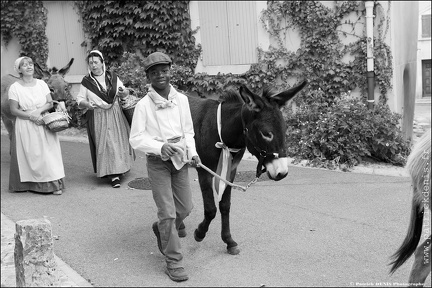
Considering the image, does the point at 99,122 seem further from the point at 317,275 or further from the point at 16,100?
the point at 317,275

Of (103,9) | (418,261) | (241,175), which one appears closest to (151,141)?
(418,261)

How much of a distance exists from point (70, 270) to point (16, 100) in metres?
3.49

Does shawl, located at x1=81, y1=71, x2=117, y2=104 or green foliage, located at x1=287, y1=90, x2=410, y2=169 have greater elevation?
shawl, located at x1=81, y1=71, x2=117, y2=104

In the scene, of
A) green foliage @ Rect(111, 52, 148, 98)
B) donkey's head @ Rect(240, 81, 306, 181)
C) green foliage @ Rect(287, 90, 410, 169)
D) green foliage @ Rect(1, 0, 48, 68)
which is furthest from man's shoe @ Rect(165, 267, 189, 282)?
green foliage @ Rect(1, 0, 48, 68)

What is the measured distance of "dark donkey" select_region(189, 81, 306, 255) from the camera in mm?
4359

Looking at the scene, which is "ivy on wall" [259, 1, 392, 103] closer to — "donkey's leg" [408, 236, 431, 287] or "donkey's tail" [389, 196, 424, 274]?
"donkey's tail" [389, 196, 424, 274]

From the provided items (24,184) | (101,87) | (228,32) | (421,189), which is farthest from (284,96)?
(228,32)

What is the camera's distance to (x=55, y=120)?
292 inches

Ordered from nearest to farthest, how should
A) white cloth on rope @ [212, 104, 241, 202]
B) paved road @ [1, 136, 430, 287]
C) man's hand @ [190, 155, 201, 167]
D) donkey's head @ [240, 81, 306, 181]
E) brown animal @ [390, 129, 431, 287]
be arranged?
brown animal @ [390, 129, 431, 287] < donkey's head @ [240, 81, 306, 181] < man's hand @ [190, 155, 201, 167] < paved road @ [1, 136, 430, 287] < white cloth on rope @ [212, 104, 241, 202]

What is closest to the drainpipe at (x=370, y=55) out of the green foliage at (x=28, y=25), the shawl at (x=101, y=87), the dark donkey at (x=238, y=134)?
the shawl at (x=101, y=87)

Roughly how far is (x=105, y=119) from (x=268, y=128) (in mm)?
4164

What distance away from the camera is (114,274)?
481cm

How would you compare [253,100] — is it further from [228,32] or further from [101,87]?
[228,32]

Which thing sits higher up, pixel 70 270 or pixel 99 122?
pixel 99 122
